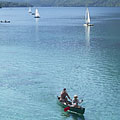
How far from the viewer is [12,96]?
48.4 meters

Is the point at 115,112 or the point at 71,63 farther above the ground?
the point at 71,63

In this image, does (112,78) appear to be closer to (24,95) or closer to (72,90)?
(72,90)

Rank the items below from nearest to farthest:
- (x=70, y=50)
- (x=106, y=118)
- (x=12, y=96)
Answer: (x=106, y=118), (x=12, y=96), (x=70, y=50)

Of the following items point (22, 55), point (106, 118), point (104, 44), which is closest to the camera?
point (106, 118)

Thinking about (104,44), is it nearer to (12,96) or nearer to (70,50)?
(70,50)

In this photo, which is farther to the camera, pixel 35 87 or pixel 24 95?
pixel 35 87

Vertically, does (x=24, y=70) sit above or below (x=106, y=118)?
above

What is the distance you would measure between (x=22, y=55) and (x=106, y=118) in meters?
44.2

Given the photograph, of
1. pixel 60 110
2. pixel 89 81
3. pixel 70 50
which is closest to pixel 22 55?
pixel 70 50

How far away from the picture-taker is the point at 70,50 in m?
87.8

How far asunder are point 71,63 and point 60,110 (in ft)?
91.7

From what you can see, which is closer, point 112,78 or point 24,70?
point 112,78

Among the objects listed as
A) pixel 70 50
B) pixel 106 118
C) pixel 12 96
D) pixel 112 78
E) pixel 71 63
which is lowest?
pixel 106 118

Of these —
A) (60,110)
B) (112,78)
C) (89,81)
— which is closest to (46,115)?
(60,110)
